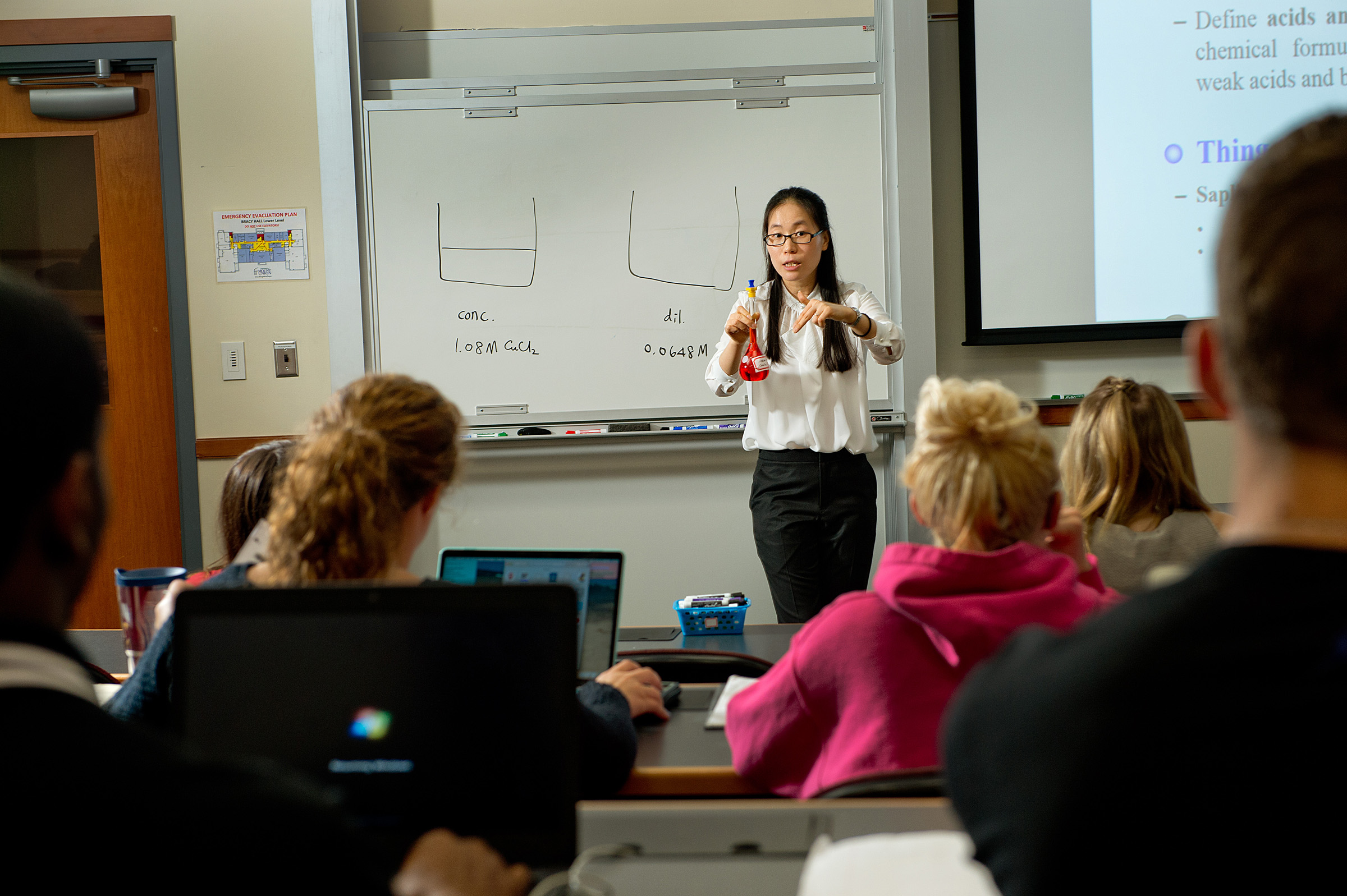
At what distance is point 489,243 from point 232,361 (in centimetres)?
102

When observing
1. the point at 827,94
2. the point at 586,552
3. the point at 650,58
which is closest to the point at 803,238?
the point at 827,94

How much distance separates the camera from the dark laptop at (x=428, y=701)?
34.8 inches

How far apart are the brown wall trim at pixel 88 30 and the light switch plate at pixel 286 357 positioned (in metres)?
1.12

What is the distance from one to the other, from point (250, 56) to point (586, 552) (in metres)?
2.81

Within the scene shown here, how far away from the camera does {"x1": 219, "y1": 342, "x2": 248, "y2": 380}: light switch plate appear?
11.7ft

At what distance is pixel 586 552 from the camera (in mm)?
1567

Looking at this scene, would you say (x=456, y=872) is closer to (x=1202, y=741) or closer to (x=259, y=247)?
(x=1202, y=741)

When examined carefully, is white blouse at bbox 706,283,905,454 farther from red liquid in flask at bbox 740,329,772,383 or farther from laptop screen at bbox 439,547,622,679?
laptop screen at bbox 439,547,622,679

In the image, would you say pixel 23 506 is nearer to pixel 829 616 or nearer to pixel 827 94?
pixel 829 616

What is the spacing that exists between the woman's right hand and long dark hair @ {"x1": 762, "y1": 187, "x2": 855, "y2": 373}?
138 mm

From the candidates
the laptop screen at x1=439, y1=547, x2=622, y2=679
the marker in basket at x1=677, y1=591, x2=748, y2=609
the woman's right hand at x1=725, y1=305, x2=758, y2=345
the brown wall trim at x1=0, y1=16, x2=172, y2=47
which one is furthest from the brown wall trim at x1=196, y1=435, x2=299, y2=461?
the laptop screen at x1=439, y1=547, x2=622, y2=679

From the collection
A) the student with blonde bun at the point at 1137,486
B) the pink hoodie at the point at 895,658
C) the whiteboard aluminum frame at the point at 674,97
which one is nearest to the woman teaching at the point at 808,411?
the whiteboard aluminum frame at the point at 674,97

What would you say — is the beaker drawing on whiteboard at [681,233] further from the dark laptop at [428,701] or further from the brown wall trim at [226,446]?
the dark laptop at [428,701]

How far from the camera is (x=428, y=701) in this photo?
0.89 m
